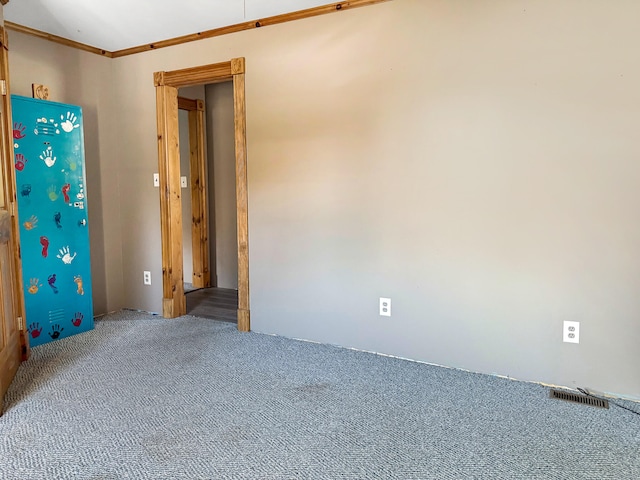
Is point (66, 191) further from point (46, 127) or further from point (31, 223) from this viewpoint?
point (46, 127)

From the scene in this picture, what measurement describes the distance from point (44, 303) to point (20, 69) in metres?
1.74

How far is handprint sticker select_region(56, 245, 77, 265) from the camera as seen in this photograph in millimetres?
Answer: 3312

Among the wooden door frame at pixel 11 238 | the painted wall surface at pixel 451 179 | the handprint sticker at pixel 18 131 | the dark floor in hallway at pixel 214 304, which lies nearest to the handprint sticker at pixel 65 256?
the wooden door frame at pixel 11 238

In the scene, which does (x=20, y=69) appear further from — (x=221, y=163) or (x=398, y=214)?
(x=398, y=214)

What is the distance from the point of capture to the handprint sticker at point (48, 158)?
3.17 meters

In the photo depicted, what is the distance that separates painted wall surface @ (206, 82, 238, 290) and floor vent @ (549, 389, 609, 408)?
3553 millimetres

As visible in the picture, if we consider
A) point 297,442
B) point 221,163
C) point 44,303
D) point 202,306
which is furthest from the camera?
point 221,163

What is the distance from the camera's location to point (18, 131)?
3.01 metres

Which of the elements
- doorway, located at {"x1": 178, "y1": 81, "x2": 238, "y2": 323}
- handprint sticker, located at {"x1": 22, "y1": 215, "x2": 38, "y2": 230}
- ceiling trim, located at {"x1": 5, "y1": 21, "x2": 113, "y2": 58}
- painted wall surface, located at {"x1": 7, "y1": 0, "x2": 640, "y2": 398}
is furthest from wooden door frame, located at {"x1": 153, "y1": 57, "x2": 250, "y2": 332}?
doorway, located at {"x1": 178, "y1": 81, "x2": 238, "y2": 323}

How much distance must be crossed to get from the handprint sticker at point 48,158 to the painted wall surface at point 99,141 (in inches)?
21.5

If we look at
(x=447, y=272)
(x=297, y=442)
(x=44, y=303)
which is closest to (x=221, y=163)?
(x=44, y=303)

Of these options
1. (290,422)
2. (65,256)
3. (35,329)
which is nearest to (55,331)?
(35,329)

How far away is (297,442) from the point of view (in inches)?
77.5

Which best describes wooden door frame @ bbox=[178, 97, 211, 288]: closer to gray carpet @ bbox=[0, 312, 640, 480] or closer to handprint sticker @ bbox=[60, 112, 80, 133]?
handprint sticker @ bbox=[60, 112, 80, 133]
